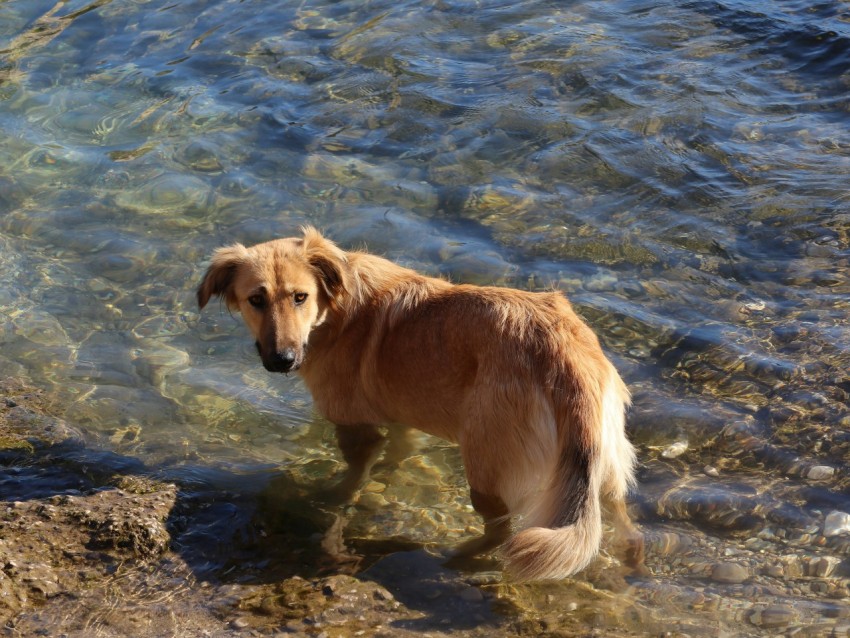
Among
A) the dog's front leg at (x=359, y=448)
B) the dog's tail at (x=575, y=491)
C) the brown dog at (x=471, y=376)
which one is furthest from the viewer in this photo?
the dog's front leg at (x=359, y=448)

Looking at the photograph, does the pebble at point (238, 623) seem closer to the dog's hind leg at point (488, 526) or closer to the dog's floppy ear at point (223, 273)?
the dog's hind leg at point (488, 526)

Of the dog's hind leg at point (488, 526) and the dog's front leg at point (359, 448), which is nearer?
the dog's hind leg at point (488, 526)

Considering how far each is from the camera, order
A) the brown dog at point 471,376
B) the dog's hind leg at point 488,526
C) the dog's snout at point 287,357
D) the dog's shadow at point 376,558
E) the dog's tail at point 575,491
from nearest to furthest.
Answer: the dog's tail at point 575,491 → the brown dog at point 471,376 → the dog's shadow at point 376,558 → the dog's hind leg at point 488,526 → the dog's snout at point 287,357

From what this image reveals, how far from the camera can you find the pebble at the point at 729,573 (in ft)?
14.2

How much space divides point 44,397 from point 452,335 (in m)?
2.92

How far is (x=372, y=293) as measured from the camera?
17.7 feet

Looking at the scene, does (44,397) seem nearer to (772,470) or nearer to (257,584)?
(257,584)

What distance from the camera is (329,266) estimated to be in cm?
527

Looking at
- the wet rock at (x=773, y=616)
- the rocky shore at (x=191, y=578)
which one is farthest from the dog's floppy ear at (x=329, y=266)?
the wet rock at (x=773, y=616)

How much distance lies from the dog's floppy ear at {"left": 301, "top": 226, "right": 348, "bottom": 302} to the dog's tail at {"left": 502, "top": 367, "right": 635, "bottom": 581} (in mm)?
1633

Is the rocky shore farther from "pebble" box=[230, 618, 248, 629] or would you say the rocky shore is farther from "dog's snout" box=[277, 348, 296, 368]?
"dog's snout" box=[277, 348, 296, 368]

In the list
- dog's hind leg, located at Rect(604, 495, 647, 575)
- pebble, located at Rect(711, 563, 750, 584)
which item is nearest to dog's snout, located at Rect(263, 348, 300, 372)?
dog's hind leg, located at Rect(604, 495, 647, 575)

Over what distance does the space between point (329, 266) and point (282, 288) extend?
299mm

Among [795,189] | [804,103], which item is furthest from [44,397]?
[804,103]
